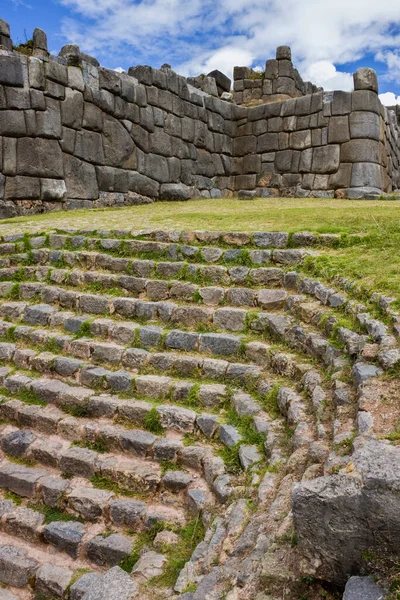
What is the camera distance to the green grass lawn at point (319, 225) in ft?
17.2

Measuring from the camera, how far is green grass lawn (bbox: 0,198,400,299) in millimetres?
5230

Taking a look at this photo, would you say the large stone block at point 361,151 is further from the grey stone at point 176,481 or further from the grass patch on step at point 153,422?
the grey stone at point 176,481

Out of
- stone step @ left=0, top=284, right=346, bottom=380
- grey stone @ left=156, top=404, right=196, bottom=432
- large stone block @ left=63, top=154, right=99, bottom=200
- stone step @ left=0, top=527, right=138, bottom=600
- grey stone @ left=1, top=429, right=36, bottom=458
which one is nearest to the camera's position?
stone step @ left=0, top=527, right=138, bottom=600

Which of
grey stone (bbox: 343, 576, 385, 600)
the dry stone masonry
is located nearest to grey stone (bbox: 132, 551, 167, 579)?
grey stone (bbox: 343, 576, 385, 600)

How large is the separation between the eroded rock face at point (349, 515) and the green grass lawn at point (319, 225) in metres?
2.42

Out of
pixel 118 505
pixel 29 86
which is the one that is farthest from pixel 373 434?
pixel 29 86

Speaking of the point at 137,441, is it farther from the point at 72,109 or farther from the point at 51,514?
Result: the point at 72,109

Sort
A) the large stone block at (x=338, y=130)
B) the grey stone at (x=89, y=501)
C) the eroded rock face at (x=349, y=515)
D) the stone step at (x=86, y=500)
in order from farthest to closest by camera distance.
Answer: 1. the large stone block at (x=338, y=130)
2. the grey stone at (x=89, y=501)
3. the stone step at (x=86, y=500)
4. the eroded rock face at (x=349, y=515)

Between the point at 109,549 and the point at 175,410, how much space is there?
125 cm

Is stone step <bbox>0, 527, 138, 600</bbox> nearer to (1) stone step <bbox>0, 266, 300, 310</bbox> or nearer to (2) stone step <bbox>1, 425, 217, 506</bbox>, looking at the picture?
(2) stone step <bbox>1, 425, 217, 506</bbox>

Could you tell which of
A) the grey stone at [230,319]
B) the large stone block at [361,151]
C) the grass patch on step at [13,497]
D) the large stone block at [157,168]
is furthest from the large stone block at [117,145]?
the grass patch on step at [13,497]

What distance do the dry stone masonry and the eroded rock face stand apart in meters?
9.11

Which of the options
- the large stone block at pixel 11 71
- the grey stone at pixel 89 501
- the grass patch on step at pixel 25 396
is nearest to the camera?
the grey stone at pixel 89 501

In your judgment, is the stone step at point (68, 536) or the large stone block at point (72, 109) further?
the large stone block at point (72, 109)
